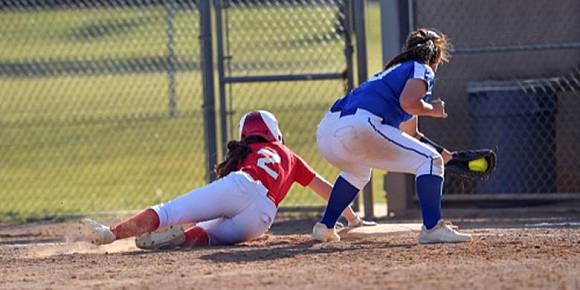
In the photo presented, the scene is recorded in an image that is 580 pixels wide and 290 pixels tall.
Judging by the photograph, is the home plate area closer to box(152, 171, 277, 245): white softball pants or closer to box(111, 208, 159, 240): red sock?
box(152, 171, 277, 245): white softball pants

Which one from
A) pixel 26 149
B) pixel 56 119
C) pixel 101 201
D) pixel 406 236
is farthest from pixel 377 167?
pixel 56 119

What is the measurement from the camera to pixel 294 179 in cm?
801

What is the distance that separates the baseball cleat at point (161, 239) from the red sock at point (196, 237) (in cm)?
7

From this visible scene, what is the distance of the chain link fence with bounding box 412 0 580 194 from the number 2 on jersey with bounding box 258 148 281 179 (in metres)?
2.74

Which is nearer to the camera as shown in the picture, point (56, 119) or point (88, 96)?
point (56, 119)

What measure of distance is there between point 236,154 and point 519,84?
3.17 m

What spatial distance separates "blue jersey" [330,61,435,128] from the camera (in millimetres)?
7188

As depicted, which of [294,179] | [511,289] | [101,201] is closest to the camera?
[511,289]

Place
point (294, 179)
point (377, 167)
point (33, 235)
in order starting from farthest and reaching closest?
point (33, 235) < point (294, 179) < point (377, 167)

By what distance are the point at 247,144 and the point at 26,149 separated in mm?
8582

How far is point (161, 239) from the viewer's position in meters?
7.57

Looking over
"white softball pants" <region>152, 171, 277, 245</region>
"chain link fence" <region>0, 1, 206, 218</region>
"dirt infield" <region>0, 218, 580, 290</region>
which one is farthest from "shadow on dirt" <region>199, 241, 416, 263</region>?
"chain link fence" <region>0, 1, 206, 218</region>

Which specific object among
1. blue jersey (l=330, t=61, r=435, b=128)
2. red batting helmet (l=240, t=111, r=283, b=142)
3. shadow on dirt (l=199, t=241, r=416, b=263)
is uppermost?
blue jersey (l=330, t=61, r=435, b=128)

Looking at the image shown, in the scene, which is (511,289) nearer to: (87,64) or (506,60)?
(506,60)
